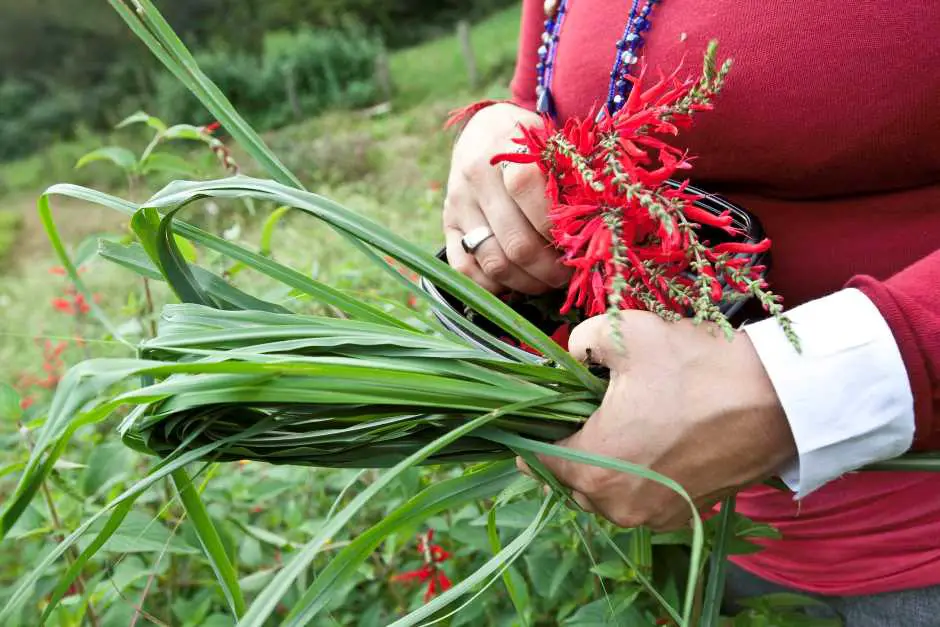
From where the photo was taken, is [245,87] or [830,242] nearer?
[830,242]

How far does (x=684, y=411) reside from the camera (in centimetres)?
49

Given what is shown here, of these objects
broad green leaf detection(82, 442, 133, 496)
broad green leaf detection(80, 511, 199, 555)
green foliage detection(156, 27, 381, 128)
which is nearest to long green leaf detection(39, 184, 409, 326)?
broad green leaf detection(80, 511, 199, 555)

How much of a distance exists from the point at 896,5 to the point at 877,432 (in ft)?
1.05

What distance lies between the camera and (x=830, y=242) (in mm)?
648

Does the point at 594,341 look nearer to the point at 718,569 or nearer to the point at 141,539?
the point at 718,569

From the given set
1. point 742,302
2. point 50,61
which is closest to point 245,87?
point 50,61

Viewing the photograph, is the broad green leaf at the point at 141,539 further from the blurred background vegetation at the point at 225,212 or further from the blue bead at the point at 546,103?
the blue bead at the point at 546,103

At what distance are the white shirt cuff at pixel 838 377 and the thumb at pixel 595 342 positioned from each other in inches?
3.6

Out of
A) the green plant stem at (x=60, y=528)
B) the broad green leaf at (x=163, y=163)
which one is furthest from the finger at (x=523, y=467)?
the broad green leaf at (x=163, y=163)

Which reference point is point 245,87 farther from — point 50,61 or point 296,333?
point 296,333

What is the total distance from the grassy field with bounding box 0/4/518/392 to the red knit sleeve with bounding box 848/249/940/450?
59 cm

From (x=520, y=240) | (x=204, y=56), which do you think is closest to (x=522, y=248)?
(x=520, y=240)

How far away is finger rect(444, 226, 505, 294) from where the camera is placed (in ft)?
2.42

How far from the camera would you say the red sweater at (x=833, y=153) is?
578 millimetres
